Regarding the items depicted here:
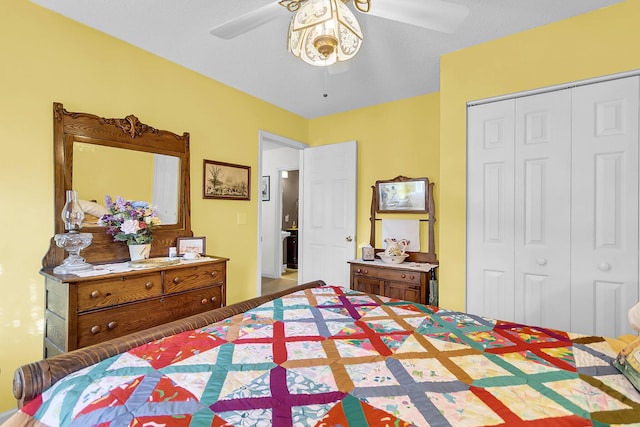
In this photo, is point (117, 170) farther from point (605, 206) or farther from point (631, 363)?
point (605, 206)

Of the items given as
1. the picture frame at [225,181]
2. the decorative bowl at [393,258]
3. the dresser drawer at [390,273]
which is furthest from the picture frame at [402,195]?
the picture frame at [225,181]

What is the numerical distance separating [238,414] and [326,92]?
321cm

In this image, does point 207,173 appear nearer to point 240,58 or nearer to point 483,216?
point 240,58

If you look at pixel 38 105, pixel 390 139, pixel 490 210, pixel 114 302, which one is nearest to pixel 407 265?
pixel 490 210

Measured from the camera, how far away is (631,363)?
93 cm

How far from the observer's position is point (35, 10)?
1.94 metres

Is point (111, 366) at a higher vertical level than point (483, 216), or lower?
lower

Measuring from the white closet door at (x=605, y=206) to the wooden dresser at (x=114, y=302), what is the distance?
278cm

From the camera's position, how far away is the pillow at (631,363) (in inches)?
34.9

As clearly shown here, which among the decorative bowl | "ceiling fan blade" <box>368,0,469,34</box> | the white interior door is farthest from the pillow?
the white interior door

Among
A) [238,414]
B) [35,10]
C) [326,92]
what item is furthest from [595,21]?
[35,10]

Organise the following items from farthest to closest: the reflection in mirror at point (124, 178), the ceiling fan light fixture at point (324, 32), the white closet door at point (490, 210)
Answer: the white closet door at point (490, 210) < the reflection in mirror at point (124, 178) < the ceiling fan light fixture at point (324, 32)

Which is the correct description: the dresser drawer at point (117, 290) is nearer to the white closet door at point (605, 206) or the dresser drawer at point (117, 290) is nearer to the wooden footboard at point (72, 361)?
the wooden footboard at point (72, 361)

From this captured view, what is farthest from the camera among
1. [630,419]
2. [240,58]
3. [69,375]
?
[240,58]
